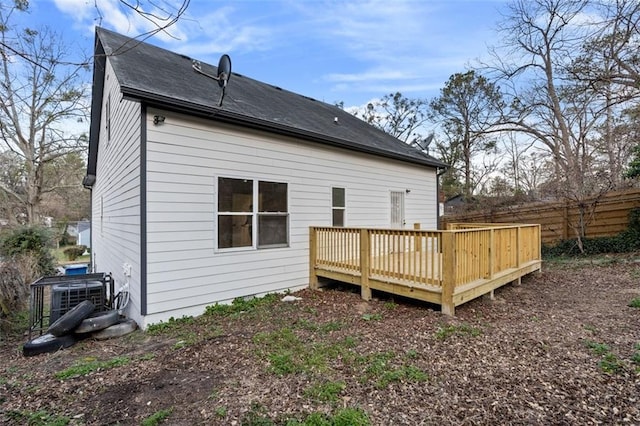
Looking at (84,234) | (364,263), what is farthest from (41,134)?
(364,263)

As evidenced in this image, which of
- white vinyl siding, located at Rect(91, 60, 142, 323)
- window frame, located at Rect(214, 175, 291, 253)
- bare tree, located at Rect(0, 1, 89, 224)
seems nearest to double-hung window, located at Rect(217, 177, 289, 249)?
window frame, located at Rect(214, 175, 291, 253)

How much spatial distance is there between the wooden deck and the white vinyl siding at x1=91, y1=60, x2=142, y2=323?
328cm

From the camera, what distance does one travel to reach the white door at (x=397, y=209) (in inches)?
348

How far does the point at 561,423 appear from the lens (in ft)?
7.45

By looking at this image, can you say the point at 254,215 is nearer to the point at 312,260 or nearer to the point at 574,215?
the point at 312,260

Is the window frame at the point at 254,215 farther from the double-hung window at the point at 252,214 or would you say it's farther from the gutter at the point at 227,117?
the gutter at the point at 227,117

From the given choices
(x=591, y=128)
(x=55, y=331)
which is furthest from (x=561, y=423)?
(x=591, y=128)

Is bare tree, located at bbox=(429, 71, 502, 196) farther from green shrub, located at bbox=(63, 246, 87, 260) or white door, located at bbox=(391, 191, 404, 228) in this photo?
green shrub, located at bbox=(63, 246, 87, 260)

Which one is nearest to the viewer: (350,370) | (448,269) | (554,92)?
(350,370)

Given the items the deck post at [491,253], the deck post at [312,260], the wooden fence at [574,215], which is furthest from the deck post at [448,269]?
the wooden fence at [574,215]

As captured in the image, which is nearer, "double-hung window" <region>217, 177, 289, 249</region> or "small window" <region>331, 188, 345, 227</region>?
"double-hung window" <region>217, 177, 289, 249</region>

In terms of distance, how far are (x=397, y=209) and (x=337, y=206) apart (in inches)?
100

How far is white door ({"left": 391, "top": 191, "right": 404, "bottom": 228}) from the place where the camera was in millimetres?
8844

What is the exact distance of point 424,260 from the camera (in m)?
5.67
